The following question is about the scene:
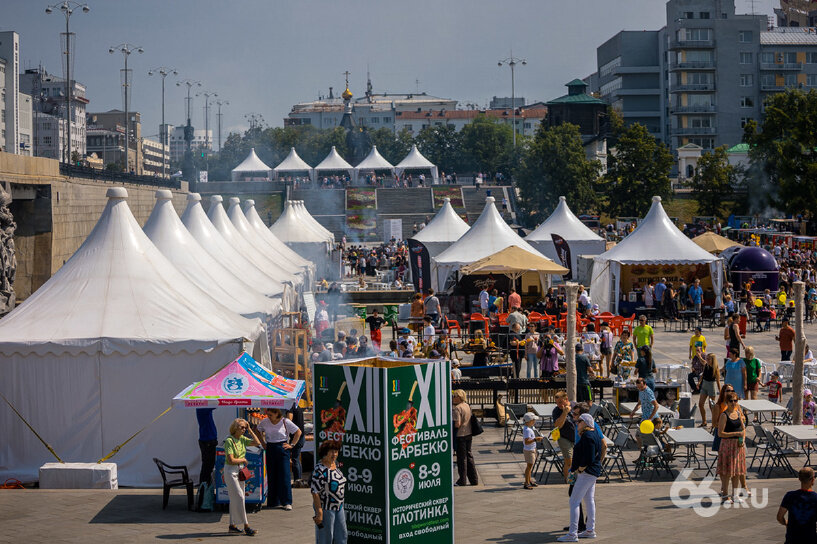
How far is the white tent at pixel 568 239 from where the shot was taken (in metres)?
39.4

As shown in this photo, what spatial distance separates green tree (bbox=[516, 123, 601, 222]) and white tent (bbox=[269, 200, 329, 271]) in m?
32.3

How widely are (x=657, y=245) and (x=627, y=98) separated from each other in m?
89.0

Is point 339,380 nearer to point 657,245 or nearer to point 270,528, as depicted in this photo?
point 270,528

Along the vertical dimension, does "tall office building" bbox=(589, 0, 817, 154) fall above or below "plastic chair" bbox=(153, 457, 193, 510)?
above

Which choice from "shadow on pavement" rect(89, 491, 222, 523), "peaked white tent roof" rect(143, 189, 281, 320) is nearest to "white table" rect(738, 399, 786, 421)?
"shadow on pavement" rect(89, 491, 222, 523)

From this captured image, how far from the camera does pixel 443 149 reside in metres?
128

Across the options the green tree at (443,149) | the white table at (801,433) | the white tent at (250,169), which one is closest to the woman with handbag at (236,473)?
the white table at (801,433)

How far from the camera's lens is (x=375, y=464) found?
8773 millimetres

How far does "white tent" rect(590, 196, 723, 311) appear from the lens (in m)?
30.6

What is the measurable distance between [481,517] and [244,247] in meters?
17.0

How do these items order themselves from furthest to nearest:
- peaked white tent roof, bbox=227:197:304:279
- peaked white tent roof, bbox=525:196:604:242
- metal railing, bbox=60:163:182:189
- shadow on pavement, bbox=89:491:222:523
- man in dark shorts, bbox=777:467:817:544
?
peaked white tent roof, bbox=525:196:604:242 < metal railing, bbox=60:163:182:189 < peaked white tent roof, bbox=227:197:304:279 < shadow on pavement, bbox=89:491:222:523 < man in dark shorts, bbox=777:467:817:544

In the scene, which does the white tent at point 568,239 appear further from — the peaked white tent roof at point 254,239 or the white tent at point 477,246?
the peaked white tent roof at point 254,239

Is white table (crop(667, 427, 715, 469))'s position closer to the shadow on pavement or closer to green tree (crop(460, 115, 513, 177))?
the shadow on pavement

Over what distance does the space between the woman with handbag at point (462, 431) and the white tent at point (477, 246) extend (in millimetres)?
18087
